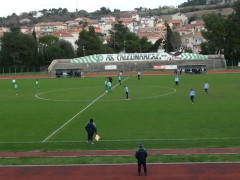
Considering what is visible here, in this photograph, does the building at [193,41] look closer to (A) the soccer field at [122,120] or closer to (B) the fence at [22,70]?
(B) the fence at [22,70]

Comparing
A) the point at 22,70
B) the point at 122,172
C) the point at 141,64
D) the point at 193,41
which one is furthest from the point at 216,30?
the point at 122,172

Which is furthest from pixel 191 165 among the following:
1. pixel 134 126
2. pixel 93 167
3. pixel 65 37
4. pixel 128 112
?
pixel 65 37

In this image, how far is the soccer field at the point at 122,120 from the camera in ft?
66.8

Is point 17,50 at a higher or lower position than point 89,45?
lower

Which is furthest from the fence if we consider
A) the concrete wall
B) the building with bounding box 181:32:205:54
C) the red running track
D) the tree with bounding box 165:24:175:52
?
the building with bounding box 181:32:205:54

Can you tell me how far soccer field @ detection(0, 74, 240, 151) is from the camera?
66.8 ft

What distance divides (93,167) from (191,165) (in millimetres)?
3857

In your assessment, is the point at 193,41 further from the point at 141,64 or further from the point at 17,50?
the point at 17,50

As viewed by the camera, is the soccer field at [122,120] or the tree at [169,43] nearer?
the soccer field at [122,120]

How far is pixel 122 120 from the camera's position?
85.2ft

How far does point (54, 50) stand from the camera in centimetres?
9938

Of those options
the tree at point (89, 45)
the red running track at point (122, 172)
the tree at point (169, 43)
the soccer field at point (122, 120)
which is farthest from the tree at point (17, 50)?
the red running track at point (122, 172)

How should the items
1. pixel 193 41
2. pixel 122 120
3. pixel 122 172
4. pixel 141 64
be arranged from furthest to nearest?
1. pixel 193 41
2. pixel 141 64
3. pixel 122 120
4. pixel 122 172

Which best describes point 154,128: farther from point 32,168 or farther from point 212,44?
point 212,44
